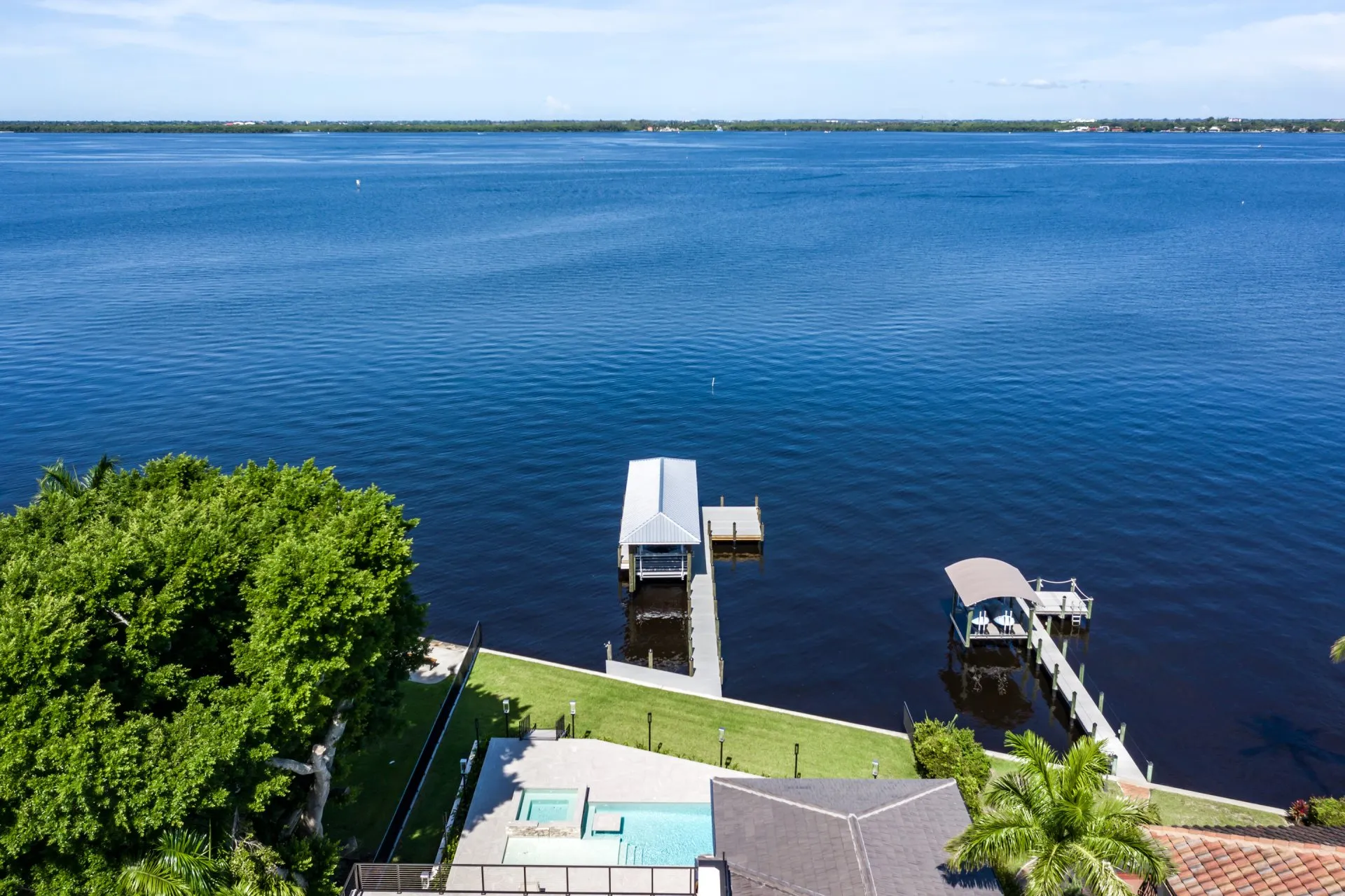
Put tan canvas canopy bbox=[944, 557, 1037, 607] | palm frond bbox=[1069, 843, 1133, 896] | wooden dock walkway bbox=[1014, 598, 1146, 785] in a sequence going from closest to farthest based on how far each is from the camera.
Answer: palm frond bbox=[1069, 843, 1133, 896] → wooden dock walkway bbox=[1014, 598, 1146, 785] → tan canvas canopy bbox=[944, 557, 1037, 607]

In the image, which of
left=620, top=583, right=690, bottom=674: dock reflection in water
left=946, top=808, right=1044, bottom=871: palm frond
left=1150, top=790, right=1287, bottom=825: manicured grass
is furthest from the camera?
left=620, top=583, right=690, bottom=674: dock reflection in water

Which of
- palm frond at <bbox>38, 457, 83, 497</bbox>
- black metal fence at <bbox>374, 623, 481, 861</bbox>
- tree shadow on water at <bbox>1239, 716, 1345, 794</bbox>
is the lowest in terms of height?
tree shadow on water at <bbox>1239, 716, 1345, 794</bbox>

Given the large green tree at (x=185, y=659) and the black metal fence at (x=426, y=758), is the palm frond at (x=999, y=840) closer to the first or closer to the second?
the large green tree at (x=185, y=659)

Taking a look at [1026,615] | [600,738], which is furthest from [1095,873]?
[1026,615]

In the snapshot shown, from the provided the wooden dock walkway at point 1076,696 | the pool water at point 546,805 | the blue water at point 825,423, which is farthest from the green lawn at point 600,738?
the pool water at point 546,805

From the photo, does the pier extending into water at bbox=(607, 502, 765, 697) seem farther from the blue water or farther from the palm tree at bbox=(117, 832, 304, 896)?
→ the palm tree at bbox=(117, 832, 304, 896)

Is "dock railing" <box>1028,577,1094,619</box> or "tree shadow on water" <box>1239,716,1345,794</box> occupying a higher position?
"dock railing" <box>1028,577,1094,619</box>

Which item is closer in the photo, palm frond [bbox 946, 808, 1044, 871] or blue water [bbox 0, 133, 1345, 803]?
palm frond [bbox 946, 808, 1044, 871]

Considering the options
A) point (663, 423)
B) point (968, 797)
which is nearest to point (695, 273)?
point (663, 423)

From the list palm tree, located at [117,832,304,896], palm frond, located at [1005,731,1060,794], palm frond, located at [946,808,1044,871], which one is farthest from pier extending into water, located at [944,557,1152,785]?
palm tree, located at [117,832,304,896]
